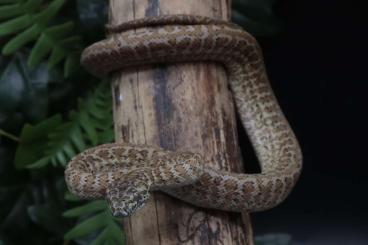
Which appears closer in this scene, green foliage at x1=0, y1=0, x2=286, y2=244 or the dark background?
green foliage at x1=0, y1=0, x2=286, y2=244

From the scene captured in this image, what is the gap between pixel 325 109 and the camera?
136 inches

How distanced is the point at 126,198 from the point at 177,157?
22cm

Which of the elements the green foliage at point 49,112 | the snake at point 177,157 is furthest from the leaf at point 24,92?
the snake at point 177,157

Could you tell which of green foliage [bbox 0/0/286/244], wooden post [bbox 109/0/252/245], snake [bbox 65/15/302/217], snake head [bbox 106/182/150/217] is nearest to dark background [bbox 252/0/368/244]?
green foliage [bbox 0/0/286/244]

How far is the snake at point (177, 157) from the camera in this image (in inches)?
75.0

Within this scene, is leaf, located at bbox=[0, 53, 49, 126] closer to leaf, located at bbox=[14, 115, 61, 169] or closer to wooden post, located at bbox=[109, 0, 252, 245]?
leaf, located at bbox=[14, 115, 61, 169]

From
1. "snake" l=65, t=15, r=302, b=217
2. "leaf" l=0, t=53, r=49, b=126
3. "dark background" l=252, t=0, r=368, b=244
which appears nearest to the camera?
"snake" l=65, t=15, r=302, b=217

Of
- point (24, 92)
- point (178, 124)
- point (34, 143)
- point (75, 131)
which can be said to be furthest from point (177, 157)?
point (24, 92)

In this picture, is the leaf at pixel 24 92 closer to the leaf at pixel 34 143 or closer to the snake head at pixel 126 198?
the leaf at pixel 34 143

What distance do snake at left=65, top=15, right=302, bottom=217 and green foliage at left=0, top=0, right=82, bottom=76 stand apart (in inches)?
20.9

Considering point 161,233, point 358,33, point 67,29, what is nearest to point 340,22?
point 358,33

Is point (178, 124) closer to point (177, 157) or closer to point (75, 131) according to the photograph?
point (177, 157)

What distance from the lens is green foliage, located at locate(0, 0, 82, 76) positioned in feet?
8.99

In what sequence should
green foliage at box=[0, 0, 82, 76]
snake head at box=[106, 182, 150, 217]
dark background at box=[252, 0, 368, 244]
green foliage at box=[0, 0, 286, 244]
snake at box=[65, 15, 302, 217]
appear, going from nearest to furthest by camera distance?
snake head at box=[106, 182, 150, 217], snake at box=[65, 15, 302, 217], green foliage at box=[0, 0, 82, 76], green foliage at box=[0, 0, 286, 244], dark background at box=[252, 0, 368, 244]
